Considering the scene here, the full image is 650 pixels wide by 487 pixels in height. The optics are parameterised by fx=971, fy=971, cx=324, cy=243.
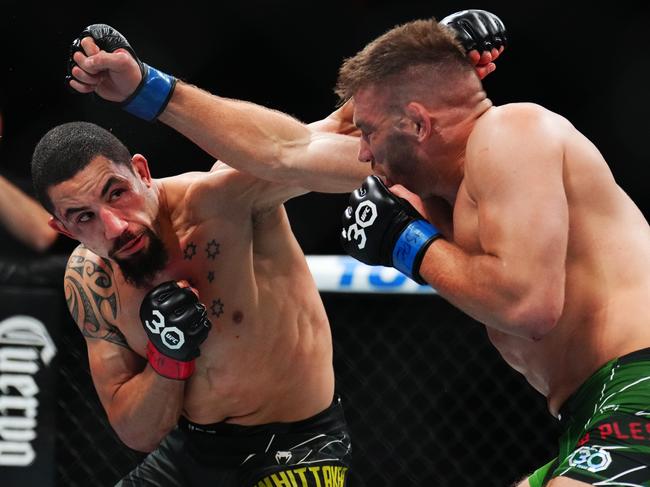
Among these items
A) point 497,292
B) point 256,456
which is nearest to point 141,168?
point 256,456

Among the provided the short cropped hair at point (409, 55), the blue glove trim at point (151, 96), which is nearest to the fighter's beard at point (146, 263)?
the blue glove trim at point (151, 96)

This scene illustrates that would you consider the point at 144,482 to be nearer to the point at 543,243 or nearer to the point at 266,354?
the point at 266,354

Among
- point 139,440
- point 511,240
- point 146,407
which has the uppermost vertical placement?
point 511,240

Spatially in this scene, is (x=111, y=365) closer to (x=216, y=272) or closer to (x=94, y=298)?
(x=94, y=298)

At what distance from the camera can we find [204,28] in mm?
3660

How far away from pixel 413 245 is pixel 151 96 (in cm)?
66

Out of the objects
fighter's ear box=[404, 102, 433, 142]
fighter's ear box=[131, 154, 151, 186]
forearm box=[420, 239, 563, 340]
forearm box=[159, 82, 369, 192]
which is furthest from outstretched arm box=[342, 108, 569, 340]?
fighter's ear box=[131, 154, 151, 186]

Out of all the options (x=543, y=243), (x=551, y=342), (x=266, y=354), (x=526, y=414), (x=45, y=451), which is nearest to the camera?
(x=543, y=243)

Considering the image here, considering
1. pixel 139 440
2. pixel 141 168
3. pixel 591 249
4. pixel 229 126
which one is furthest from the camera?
pixel 139 440

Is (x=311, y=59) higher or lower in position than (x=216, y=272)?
lower

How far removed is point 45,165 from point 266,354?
2.03 ft

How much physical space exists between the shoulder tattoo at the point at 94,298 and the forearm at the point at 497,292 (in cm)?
87

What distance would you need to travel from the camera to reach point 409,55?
160cm

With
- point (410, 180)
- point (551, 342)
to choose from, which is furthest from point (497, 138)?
point (551, 342)
